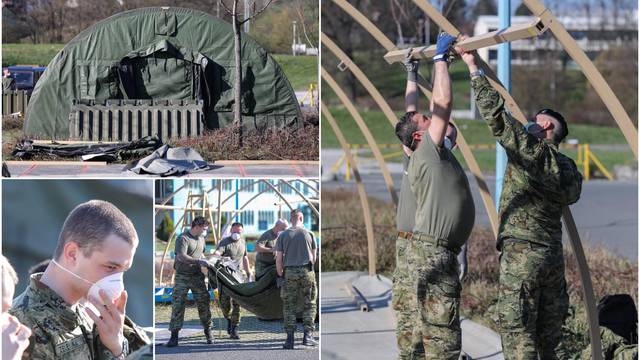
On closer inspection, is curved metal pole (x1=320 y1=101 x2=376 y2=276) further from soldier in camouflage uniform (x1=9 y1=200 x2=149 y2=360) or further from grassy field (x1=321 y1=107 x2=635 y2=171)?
grassy field (x1=321 y1=107 x2=635 y2=171)

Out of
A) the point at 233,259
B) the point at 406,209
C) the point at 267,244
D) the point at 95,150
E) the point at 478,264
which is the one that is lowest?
the point at 478,264

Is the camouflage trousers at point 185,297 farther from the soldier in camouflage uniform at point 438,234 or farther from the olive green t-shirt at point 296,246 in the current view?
the soldier in camouflage uniform at point 438,234

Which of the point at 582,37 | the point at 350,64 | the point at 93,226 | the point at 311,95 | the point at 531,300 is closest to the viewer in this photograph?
the point at 93,226

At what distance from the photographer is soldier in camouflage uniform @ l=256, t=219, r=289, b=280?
5.52m

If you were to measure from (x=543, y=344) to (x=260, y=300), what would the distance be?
1.62 m

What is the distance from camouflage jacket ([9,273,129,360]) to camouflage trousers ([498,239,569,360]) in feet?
7.64

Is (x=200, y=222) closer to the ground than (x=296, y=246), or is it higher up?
higher up

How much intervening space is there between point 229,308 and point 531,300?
1.68 m

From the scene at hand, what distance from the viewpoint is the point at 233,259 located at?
5695 mm

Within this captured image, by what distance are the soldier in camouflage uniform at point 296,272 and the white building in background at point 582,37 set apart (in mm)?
43097

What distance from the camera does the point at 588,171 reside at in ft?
91.9

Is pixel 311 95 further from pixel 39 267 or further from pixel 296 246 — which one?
pixel 39 267

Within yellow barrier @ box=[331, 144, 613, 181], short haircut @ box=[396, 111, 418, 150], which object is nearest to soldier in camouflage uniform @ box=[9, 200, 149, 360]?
short haircut @ box=[396, 111, 418, 150]

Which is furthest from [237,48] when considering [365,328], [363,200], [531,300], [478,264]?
[478,264]
